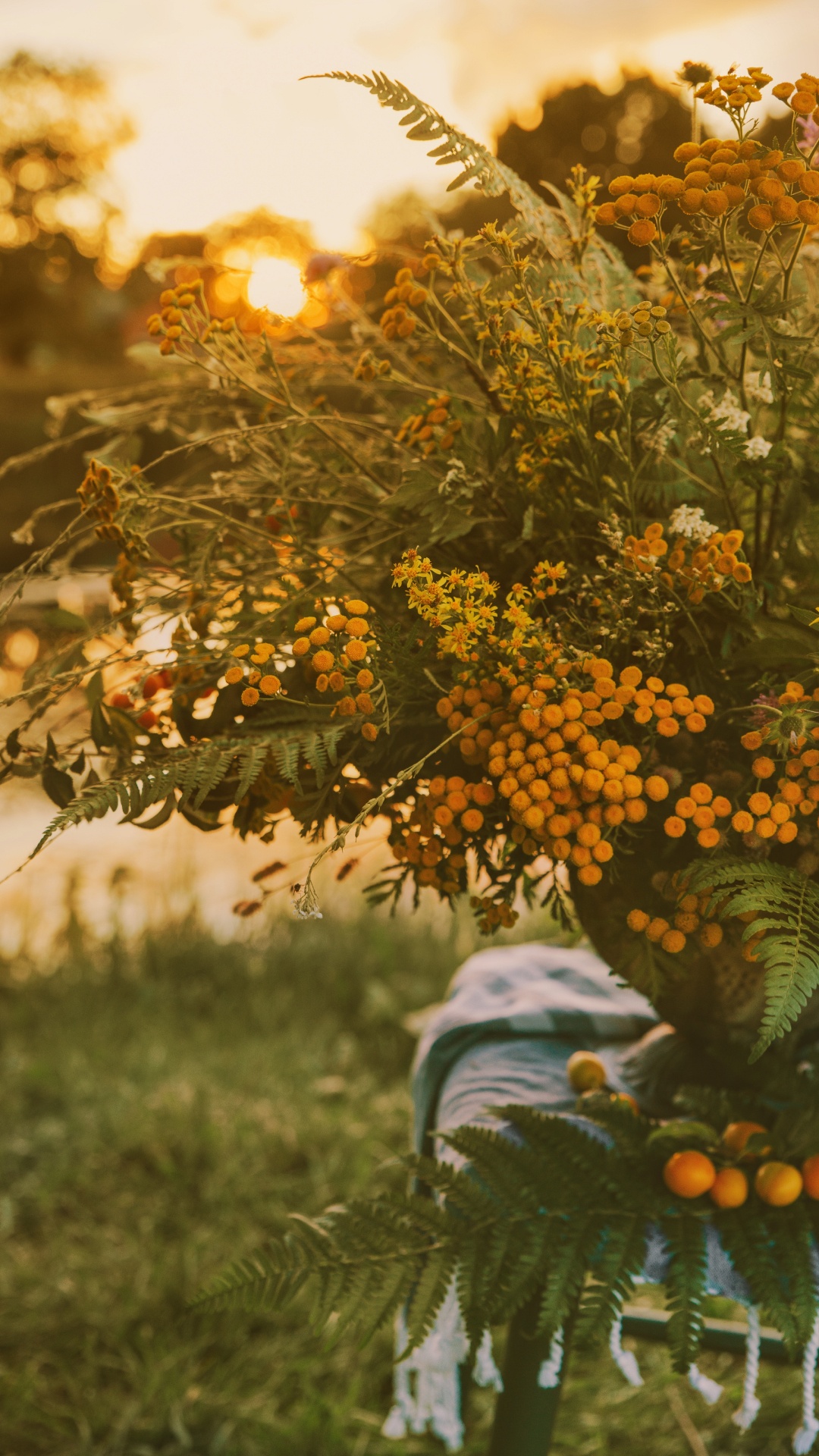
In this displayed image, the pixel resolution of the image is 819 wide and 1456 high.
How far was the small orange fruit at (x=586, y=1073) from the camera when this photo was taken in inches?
38.3

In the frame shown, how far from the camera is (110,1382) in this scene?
162cm

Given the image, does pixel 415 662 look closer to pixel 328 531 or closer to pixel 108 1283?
pixel 328 531

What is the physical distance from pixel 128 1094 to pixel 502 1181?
1.63 meters

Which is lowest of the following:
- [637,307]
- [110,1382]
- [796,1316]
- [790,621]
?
[110,1382]

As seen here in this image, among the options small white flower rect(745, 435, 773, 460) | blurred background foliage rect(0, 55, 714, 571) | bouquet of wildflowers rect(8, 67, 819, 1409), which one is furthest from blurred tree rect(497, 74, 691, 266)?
small white flower rect(745, 435, 773, 460)

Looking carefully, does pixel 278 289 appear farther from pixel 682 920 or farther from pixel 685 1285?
pixel 685 1285

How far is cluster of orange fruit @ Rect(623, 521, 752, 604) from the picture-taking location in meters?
0.60

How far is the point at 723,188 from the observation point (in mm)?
521

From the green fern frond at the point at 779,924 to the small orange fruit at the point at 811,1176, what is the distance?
0.91ft

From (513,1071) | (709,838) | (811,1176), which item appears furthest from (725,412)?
(513,1071)

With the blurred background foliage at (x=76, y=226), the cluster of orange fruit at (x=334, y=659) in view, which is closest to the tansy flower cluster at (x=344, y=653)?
the cluster of orange fruit at (x=334, y=659)

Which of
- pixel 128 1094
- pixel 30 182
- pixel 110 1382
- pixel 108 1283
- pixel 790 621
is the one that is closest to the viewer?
pixel 790 621

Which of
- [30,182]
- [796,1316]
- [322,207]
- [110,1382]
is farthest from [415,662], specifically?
[30,182]

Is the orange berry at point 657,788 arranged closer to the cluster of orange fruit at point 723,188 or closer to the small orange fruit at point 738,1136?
the cluster of orange fruit at point 723,188
